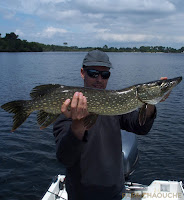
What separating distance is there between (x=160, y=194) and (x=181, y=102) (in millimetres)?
11425

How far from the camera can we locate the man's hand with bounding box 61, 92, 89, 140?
8.02 ft

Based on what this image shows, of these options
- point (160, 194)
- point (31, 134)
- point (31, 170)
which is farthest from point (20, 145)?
point (160, 194)

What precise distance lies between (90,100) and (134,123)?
689 millimetres

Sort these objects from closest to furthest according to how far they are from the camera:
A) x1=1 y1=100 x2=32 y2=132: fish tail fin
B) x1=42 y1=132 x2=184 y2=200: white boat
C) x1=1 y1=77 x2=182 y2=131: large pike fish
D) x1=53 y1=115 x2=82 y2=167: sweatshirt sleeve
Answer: x1=53 y1=115 x2=82 y2=167: sweatshirt sleeve → x1=1 y1=77 x2=182 y2=131: large pike fish → x1=1 y1=100 x2=32 y2=132: fish tail fin → x1=42 y1=132 x2=184 y2=200: white boat

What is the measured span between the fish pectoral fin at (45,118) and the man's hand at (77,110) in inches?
11.5

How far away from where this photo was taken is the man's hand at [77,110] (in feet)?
8.02

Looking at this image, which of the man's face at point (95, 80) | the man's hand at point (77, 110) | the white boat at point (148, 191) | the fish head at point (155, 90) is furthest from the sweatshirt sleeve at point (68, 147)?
the white boat at point (148, 191)

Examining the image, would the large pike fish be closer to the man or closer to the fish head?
the fish head

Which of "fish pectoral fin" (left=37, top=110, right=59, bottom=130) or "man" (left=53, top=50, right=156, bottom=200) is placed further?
"fish pectoral fin" (left=37, top=110, right=59, bottom=130)

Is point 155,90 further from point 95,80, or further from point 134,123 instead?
point 95,80

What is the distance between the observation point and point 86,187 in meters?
2.53

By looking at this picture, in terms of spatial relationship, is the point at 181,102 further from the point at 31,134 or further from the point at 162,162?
the point at 31,134

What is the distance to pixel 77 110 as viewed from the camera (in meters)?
2.53

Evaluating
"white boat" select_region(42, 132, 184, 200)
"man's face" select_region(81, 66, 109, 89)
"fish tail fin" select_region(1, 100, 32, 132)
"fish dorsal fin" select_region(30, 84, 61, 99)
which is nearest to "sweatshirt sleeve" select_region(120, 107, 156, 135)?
"man's face" select_region(81, 66, 109, 89)
